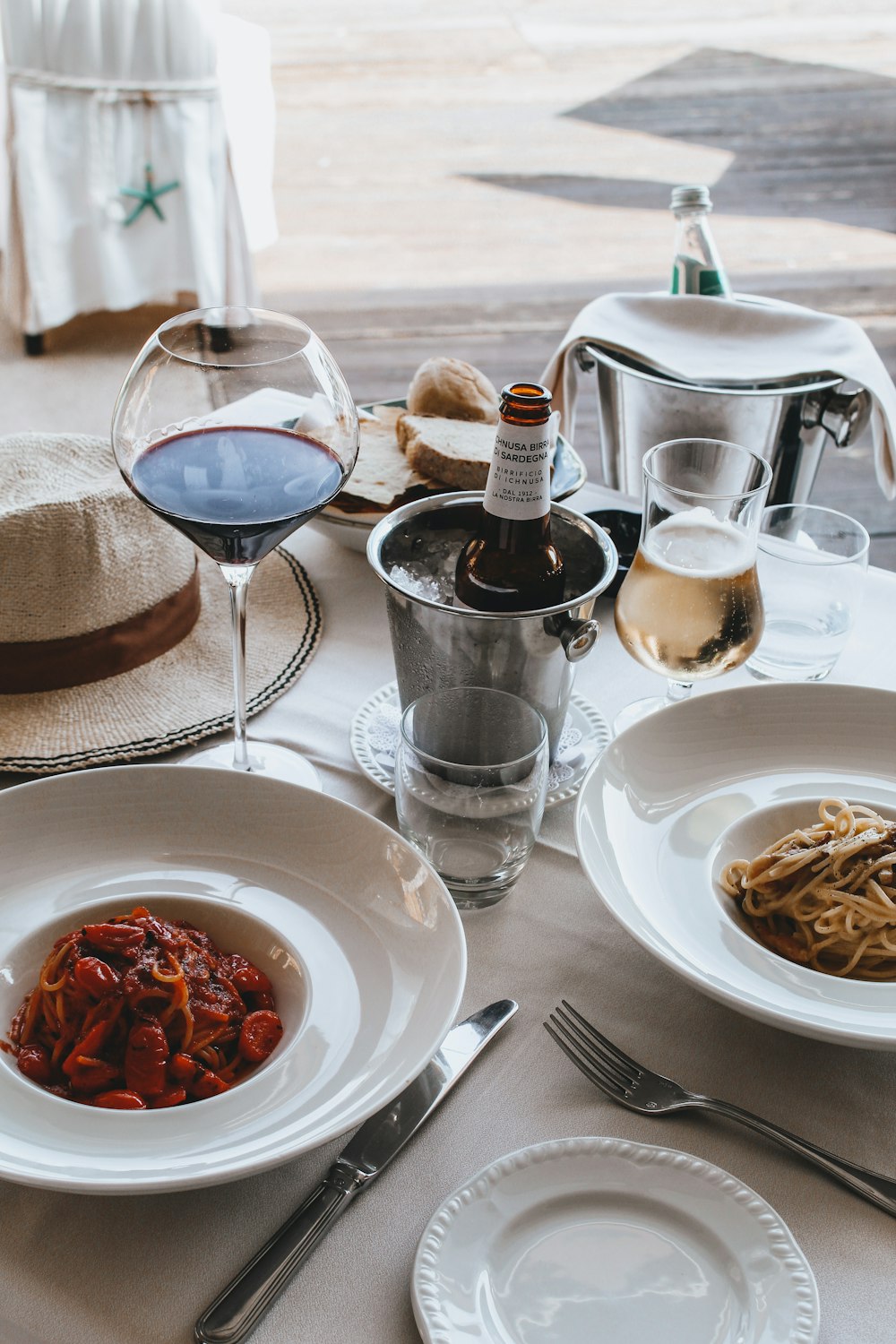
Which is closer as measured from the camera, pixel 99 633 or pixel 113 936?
pixel 113 936

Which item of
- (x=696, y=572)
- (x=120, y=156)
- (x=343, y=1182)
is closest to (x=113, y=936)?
(x=343, y=1182)

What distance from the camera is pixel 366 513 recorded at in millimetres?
1246

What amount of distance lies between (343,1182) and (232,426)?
517mm

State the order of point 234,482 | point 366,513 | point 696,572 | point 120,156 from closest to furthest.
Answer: point 234,482 → point 696,572 → point 366,513 → point 120,156

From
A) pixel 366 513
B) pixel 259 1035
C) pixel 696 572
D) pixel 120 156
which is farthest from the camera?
pixel 120 156

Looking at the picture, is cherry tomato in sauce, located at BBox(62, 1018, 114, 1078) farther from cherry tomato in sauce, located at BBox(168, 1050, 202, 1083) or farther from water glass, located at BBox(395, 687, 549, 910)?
water glass, located at BBox(395, 687, 549, 910)

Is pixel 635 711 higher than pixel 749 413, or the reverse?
pixel 749 413

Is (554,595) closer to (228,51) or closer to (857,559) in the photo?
(857,559)

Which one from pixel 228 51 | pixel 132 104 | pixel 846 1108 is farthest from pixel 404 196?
pixel 846 1108

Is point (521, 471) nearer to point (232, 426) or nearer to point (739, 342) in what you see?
point (232, 426)

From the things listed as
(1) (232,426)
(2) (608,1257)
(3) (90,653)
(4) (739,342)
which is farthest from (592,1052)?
(4) (739,342)

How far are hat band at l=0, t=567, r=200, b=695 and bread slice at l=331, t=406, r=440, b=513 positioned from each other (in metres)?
0.22

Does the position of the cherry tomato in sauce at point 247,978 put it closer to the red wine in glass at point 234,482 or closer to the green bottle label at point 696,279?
the red wine in glass at point 234,482

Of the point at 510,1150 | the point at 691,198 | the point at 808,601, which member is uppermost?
the point at 691,198
